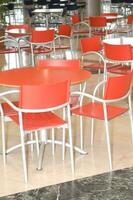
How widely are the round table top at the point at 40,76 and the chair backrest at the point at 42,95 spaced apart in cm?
24

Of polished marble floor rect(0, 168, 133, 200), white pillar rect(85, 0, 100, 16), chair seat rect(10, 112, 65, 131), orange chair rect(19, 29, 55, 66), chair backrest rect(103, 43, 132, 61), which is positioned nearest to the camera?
polished marble floor rect(0, 168, 133, 200)

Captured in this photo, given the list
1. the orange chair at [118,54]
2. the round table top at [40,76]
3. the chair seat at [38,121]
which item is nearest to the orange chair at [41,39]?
the orange chair at [118,54]

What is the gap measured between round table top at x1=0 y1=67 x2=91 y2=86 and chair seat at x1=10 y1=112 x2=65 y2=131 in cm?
28

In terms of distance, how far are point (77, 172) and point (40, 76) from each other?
915 mm

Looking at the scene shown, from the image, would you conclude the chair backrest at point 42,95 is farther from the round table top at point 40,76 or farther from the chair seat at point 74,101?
the chair seat at point 74,101

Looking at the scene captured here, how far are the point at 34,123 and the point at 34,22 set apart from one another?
11.8 m

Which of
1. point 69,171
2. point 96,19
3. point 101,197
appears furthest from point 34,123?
point 96,19

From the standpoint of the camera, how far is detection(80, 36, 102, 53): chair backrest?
587 centimetres

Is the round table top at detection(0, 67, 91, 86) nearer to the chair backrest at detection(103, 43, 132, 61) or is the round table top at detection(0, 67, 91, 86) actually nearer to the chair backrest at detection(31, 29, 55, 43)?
the chair backrest at detection(103, 43, 132, 61)

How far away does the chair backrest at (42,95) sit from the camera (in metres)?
3.31

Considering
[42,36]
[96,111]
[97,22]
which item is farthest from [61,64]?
[97,22]

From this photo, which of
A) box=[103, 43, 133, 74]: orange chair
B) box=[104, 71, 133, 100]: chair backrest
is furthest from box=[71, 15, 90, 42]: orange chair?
box=[104, 71, 133, 100]: chair backrest

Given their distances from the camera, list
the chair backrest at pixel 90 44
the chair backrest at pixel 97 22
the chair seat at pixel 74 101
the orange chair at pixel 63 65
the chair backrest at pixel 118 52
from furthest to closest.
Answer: the chair backrest at pixel 97 22
the chair backrest at pixel 90 44
the chair backrest at pixel 118 52
the orange chair at pixel 63 65
the chair seat at pixel 74 101

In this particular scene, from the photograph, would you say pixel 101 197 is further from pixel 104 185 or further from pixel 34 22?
pixel 34 22
